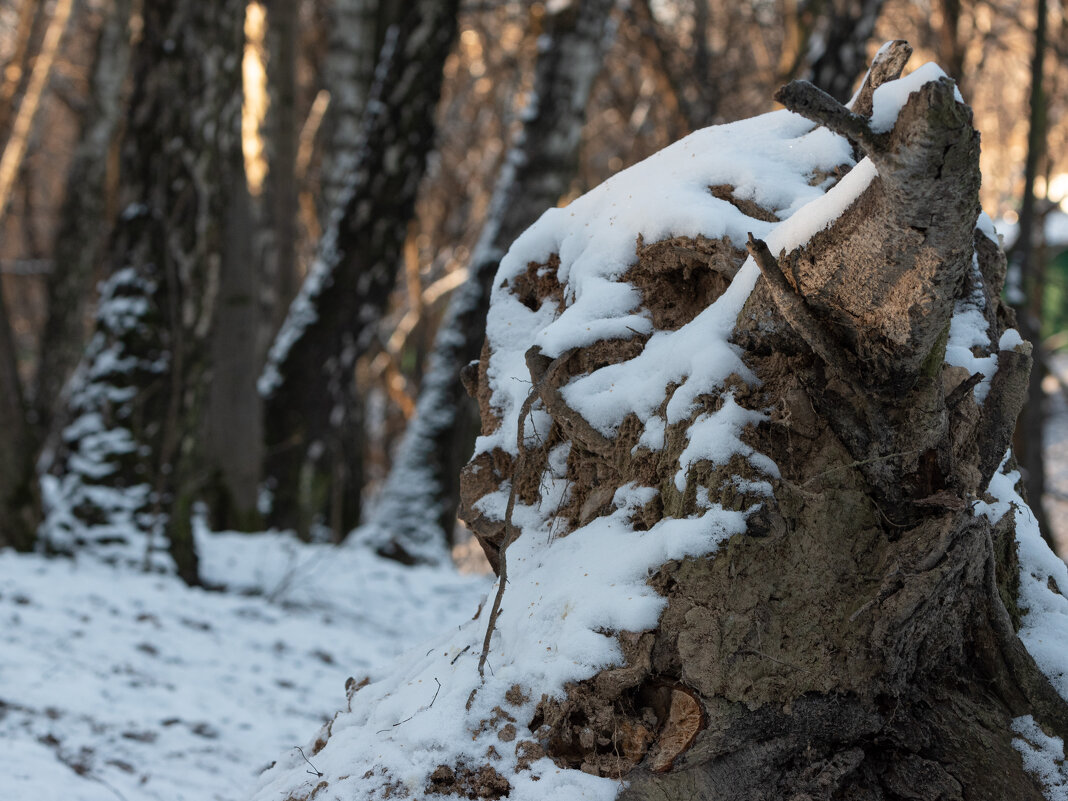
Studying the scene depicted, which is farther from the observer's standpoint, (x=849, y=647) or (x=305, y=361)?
(x=305, y=361)

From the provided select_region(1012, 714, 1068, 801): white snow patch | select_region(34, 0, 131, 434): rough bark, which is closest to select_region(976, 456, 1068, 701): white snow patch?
select_region(1012, 714, 1068, 801): white snow patch

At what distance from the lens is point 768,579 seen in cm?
188

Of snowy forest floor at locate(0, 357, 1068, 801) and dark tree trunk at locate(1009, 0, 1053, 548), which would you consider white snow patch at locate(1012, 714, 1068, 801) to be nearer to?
snowy forest floor at locate(0, 357, 1068, 801)

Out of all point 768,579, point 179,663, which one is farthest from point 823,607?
point 179,663

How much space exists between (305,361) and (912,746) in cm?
571

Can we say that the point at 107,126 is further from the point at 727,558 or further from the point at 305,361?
the point at 727,558

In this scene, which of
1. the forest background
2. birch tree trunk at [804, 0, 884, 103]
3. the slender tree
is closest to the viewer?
the forest background

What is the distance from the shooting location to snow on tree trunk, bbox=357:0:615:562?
698cm

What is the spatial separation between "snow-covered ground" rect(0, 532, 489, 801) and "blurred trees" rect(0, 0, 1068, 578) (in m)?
0.57

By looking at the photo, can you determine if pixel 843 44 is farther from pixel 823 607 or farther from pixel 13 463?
pixel 13 463

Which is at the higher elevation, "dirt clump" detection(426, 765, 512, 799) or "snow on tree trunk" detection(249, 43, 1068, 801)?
"snow on tree trunk" detection(249, 43, 1068, 801)

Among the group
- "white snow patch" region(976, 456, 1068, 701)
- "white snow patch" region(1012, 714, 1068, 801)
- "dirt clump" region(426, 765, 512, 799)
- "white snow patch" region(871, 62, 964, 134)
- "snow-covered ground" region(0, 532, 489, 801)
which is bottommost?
"snow-covered ground" region(0, 532, 489, 801)

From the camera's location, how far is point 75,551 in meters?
4.89

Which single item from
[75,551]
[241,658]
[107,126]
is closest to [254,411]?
[75,551]
